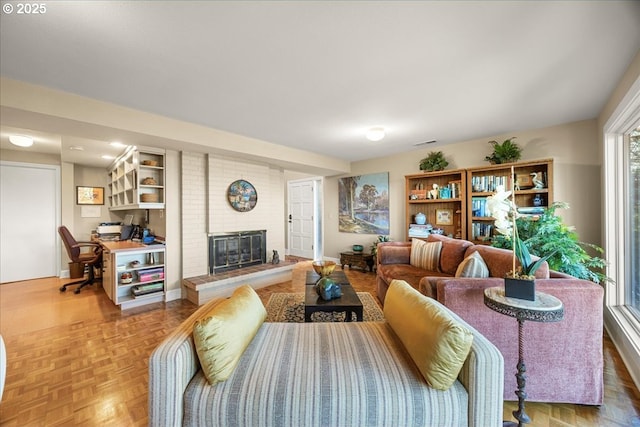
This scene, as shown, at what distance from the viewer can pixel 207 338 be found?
3.48ft

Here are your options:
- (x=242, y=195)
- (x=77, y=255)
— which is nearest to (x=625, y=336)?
(x=242, y=195)

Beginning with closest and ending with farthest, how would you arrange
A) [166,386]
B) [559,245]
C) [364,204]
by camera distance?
[166,386] < [559,245] < [364,204]

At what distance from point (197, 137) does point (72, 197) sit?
3573mm

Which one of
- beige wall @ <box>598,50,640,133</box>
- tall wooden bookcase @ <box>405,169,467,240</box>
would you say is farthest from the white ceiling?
tall wooden bookcase @ <box>405,169,467,240</box>

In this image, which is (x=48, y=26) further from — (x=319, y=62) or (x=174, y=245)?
(x=174, y=245)

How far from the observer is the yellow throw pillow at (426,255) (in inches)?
124

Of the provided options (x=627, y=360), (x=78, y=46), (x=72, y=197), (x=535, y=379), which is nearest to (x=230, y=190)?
(x=78, y=46)

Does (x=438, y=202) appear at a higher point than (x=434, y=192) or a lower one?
lower

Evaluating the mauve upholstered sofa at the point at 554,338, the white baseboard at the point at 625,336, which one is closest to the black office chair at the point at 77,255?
the mauve upholstered sofa at the point at 554,338

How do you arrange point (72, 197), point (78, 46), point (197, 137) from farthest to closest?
point (72, 197) → point (197, 137) → point (78, 46)

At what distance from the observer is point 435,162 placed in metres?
4.10

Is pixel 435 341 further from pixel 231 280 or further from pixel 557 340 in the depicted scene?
pixel 231 280

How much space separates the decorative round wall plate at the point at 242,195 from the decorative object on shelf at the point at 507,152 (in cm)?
374

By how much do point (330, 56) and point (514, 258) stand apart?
1.75 meters
